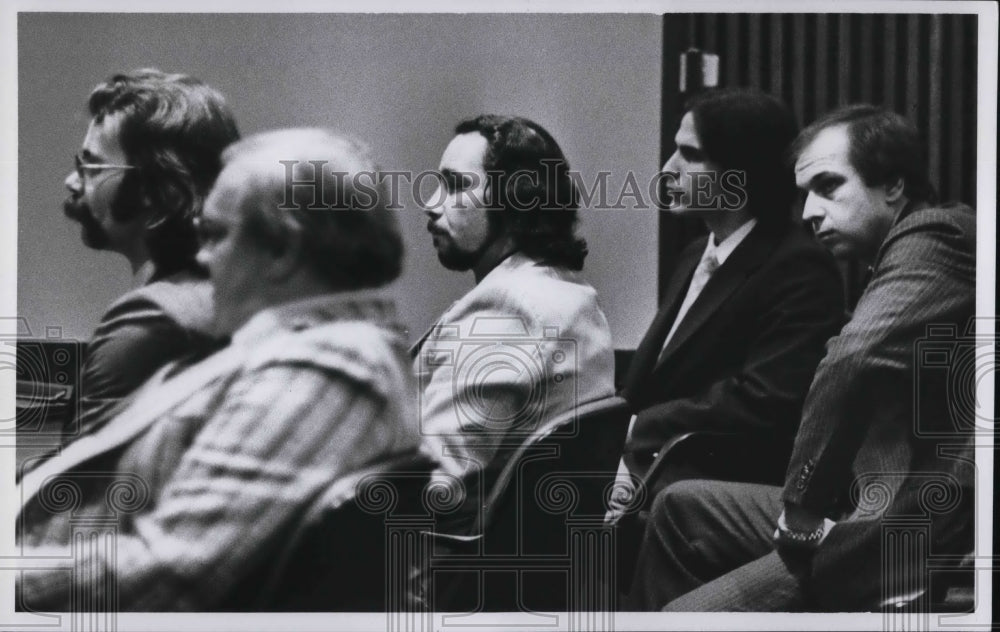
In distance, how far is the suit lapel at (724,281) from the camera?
4910mm

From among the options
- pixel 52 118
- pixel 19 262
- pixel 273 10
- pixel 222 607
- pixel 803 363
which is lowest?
pixel 222 607

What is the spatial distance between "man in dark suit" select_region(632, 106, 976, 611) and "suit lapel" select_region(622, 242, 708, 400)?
1.38ft

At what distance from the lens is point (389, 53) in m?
4.94

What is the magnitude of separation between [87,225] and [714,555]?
2.57 meters

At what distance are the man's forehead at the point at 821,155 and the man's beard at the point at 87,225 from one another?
99.3 inches

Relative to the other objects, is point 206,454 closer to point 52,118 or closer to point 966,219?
point 52,118

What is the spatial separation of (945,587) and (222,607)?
265cm

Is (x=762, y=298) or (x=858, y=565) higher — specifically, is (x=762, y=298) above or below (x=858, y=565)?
above

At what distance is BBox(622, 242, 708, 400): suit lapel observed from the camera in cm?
492

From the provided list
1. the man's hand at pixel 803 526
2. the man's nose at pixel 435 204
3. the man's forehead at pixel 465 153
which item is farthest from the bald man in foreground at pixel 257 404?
the man's hand at pixel 803 526

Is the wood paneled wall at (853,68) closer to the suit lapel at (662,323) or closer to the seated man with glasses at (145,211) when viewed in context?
the suit lapel at (662,323)

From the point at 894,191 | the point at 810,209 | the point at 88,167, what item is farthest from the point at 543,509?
the point at 88,167

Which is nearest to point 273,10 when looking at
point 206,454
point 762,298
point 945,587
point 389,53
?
point 389,53

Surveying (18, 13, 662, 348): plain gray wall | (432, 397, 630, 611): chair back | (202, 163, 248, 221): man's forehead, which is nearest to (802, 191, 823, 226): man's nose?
(18, 13, 662, 348): plain gray wall
